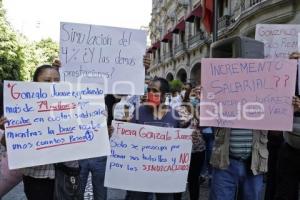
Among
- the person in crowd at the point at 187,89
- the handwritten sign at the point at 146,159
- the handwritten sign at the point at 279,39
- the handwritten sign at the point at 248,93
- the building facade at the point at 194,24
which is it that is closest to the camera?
the handwritten sign at the point at 248,93

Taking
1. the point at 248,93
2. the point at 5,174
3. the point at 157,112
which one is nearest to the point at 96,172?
the point at 157,112

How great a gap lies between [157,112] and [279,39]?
1695 mm

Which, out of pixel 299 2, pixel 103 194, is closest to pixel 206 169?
pixel 103 194

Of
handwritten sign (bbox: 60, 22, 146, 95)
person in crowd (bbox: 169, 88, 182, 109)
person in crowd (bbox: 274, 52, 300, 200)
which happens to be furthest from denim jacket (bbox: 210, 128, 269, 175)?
person in crowd (bbox: 169, 88, 182, 109)

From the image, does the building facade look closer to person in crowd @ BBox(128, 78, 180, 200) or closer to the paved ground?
the paved ground

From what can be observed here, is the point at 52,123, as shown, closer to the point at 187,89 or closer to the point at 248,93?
the point at 248,93

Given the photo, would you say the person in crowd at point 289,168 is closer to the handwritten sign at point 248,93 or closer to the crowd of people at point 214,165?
the crowd of people at point 214,165

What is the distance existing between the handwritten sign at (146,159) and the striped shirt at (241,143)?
40cm

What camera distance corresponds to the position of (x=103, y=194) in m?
4.53

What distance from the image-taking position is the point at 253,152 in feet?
13.3

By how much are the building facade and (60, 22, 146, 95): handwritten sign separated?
10266 mm

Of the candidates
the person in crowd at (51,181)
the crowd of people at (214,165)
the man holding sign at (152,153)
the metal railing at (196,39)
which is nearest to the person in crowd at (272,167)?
the crowd of people at (214,165)

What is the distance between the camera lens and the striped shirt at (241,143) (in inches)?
160

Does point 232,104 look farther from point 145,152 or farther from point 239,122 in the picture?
point 145,152
